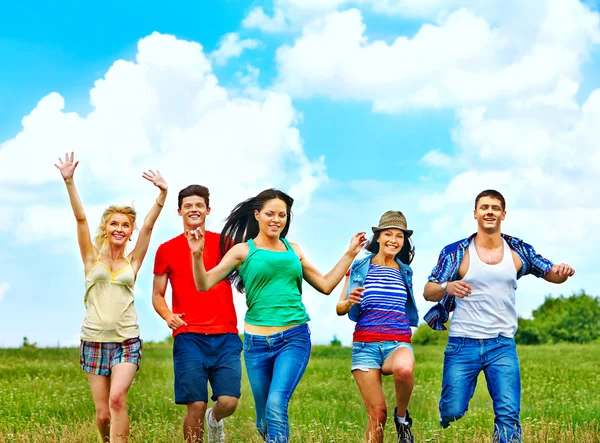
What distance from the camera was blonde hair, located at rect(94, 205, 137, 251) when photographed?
308 inches

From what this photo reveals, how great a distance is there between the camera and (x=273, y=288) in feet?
22.9

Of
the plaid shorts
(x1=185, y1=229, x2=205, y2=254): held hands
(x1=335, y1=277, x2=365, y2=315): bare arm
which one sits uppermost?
(x1=185, y1=229, x2=205, y2=254): held hands

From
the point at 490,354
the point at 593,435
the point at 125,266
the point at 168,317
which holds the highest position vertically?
the point at 125,266

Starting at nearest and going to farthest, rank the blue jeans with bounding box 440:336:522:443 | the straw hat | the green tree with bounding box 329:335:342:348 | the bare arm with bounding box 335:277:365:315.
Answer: the bare arm with bounding box 335:277:365:315, the blue jeans with bounding box 440:336:522:443, the straw hat, the green tree with bounding box 329:335:342:348

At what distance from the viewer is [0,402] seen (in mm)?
12211

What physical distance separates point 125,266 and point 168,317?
0.68 m

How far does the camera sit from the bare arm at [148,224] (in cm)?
771

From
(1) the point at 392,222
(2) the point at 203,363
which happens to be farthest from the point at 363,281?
(2) the point at 203,363

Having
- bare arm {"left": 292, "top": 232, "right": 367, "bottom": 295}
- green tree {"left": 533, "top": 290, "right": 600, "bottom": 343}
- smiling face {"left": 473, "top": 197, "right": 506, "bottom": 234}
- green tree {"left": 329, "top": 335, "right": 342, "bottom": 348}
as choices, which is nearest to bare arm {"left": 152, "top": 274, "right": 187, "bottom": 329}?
bare arm {"left": 292, "top": 232, "right": 367, "bottom": 295}

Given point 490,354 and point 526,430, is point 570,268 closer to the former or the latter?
point 490,354

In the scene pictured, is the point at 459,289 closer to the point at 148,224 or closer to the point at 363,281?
the point at 363,281

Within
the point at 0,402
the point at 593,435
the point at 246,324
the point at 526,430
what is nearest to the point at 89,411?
the point at 0,402

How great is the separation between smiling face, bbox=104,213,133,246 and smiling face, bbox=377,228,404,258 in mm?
2578

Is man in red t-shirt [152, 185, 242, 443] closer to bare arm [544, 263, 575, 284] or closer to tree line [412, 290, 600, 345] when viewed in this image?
bare arm [544, 263, 575, 284]
